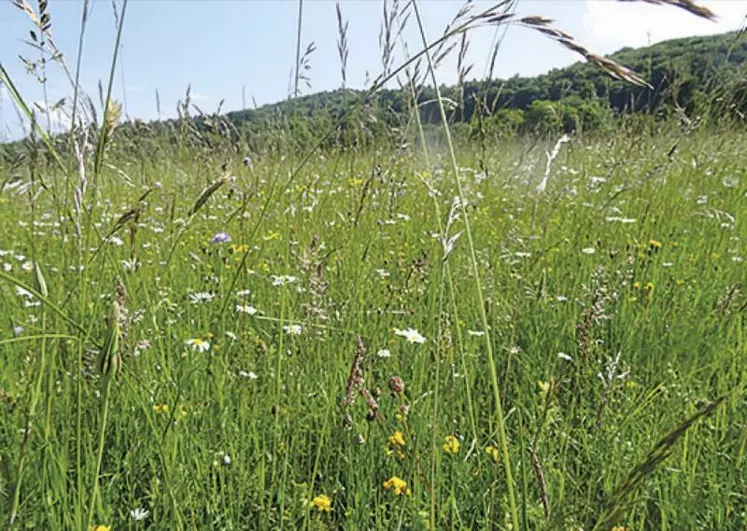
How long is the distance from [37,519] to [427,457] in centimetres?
71

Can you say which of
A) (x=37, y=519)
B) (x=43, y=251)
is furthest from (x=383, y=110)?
(x=37, y=519)

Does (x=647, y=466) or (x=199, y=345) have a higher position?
(x=647, y=466)

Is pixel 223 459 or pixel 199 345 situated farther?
pixel 199 345

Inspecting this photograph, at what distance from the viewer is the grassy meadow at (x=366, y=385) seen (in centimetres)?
80

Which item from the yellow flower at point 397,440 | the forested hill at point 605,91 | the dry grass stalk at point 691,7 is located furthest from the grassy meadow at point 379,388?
the forested hill at point 605,91

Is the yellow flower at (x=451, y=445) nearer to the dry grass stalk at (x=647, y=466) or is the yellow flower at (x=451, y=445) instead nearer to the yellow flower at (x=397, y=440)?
the yellow flower at (x=397, y=440)

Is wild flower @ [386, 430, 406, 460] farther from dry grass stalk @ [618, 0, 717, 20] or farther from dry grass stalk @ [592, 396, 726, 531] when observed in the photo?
dry grass stalk @ [618, 0, 717, 20]

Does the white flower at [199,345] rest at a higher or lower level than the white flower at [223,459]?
higher

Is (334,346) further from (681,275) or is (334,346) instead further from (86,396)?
(681,275)

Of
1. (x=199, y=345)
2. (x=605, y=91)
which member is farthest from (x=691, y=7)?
(x=605, y=91)

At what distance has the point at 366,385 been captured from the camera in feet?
4.27

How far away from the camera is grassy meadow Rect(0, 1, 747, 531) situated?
0.80 meters

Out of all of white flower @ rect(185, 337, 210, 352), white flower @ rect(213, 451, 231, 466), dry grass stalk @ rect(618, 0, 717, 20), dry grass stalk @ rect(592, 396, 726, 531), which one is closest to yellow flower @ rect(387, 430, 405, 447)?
white flower @ rect(213, 451, 231, 466)

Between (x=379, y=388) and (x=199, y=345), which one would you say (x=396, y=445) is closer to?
(x=379, y=388)
